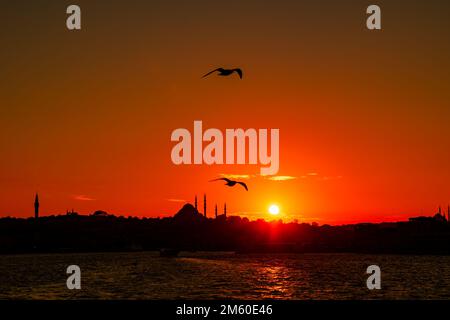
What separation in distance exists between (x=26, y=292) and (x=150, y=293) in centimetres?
1522

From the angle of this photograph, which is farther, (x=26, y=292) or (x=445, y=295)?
(x=26, y=292)

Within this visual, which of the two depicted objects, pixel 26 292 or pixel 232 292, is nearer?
pixel 232 292

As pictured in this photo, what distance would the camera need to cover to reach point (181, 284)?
78.0 m
